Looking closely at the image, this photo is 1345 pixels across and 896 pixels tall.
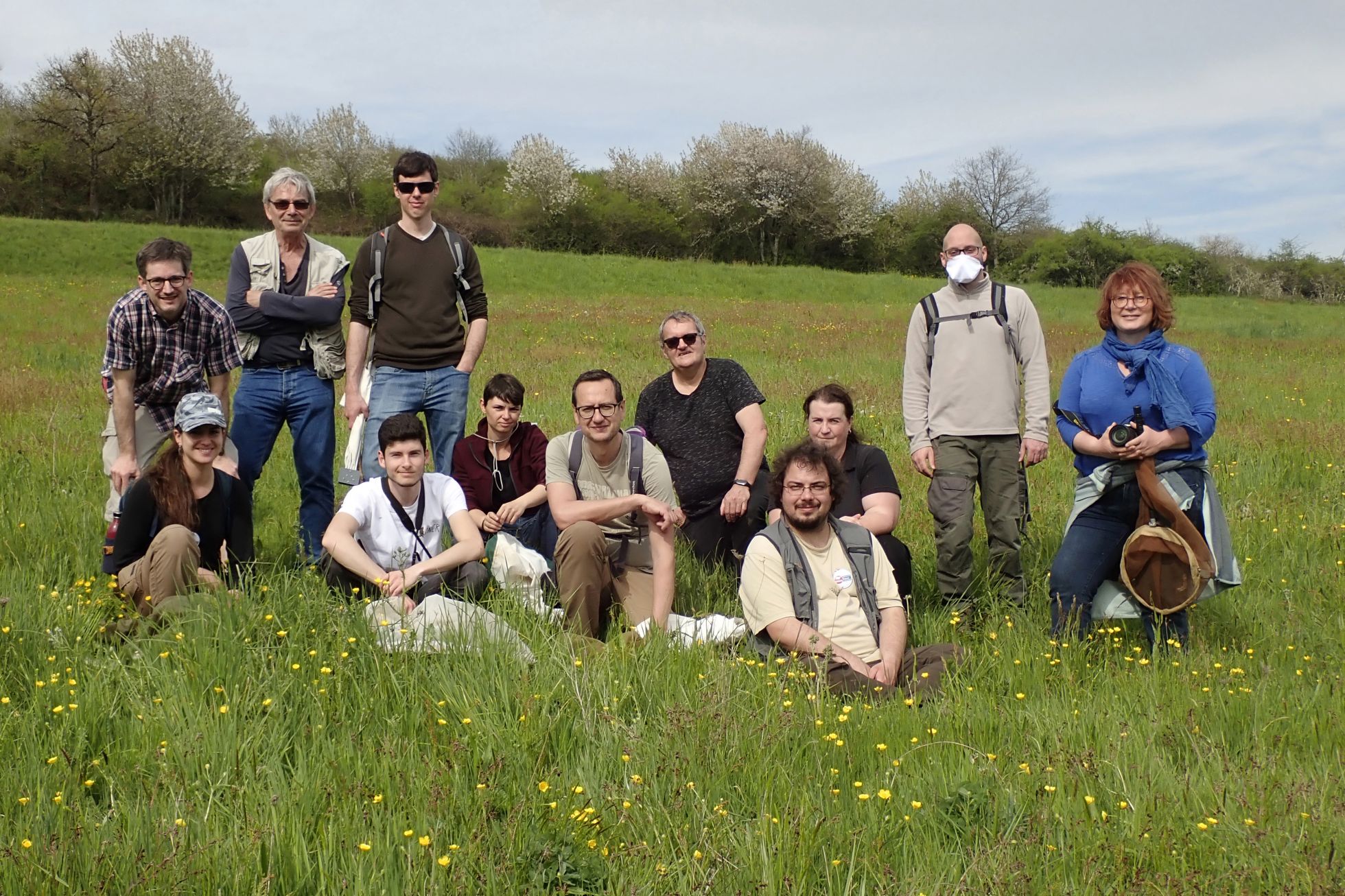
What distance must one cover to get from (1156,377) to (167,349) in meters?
4.77

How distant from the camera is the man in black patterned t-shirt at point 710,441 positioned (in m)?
5.84

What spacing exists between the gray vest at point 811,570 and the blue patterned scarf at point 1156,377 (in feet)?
4.72

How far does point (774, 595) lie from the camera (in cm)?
440

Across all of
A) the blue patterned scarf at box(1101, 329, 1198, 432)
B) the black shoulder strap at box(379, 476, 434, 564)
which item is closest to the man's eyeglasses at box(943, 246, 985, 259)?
the blue patterned scarf at box(1101, 329, 1198, 432)

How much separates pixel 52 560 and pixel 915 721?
4.60m

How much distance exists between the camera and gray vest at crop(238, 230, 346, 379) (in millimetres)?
5488

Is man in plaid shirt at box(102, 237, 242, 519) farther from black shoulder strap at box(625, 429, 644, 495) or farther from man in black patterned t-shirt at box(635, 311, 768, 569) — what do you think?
man in black patterned t-shirt at box(635, 311, 768, 569)

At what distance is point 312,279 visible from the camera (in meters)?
5.55

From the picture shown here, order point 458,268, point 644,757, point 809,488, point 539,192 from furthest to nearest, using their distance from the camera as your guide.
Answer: point 539,192 < point 458,268 < point 809,488 < point 644,757

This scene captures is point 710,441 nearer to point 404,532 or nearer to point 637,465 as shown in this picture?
point 637,465

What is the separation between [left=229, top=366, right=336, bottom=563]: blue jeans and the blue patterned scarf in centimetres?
415

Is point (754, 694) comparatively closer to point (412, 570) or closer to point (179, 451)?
point (412, 570)

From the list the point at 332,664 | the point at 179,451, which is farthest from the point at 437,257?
the point at 332,664

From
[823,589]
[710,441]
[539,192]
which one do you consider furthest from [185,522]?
[539,192]
